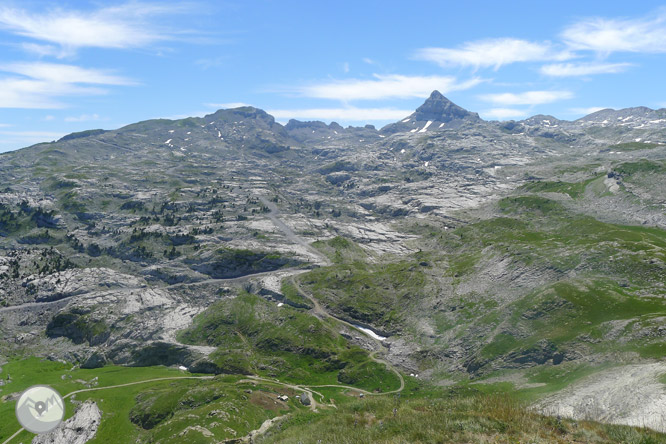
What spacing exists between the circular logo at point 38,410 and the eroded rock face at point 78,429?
232ft

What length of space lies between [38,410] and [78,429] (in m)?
75.8

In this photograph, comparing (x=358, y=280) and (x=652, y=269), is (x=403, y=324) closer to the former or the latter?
(x=358, y=280)

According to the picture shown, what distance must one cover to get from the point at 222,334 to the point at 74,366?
187 feet

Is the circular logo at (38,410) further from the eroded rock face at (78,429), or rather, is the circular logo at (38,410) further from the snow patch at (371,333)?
the snow patch at (371,333)

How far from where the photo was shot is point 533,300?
344ft

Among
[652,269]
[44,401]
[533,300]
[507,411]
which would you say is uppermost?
[44,401]

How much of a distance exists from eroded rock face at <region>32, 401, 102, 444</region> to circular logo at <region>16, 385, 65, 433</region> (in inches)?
2782

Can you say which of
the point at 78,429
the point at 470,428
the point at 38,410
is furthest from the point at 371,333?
the point at 38,410

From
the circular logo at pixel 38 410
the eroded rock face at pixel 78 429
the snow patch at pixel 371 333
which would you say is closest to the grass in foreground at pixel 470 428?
the circular logo at pixel 38 410

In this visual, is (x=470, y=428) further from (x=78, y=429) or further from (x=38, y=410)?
(x=78, y=429)

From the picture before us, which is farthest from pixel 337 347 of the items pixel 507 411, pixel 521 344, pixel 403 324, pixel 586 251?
pixel 507 411

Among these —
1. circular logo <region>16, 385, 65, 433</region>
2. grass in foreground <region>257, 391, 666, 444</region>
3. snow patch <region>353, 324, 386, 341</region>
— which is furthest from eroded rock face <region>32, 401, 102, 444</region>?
snow patch <region>353, 324, 386, 341</region>

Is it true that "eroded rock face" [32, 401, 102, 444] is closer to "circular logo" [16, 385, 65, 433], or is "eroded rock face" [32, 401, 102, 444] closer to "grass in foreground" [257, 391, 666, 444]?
"circular logo" [16, 385, 65, 433]

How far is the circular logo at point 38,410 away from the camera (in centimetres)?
2550
